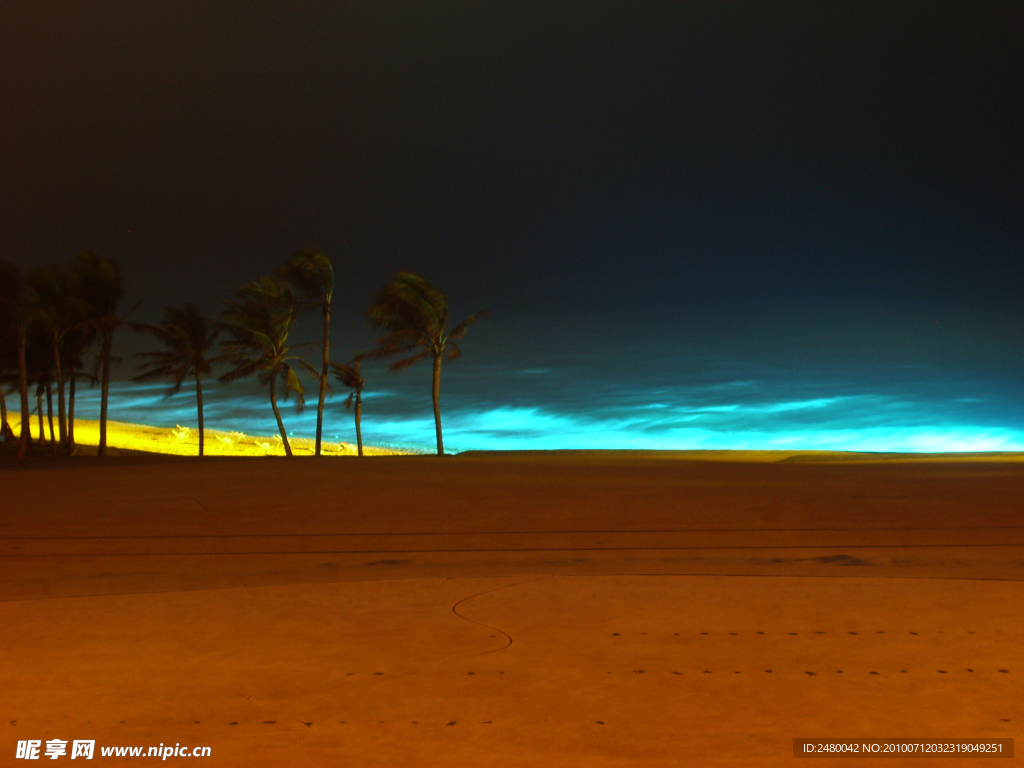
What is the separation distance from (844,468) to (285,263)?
21.8 meters

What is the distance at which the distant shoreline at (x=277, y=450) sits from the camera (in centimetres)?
2572

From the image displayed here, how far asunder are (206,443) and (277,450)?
5.75m

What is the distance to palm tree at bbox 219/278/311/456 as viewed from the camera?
33.3 meters

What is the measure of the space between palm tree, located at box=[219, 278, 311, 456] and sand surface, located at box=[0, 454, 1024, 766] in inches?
873

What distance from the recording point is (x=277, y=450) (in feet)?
154

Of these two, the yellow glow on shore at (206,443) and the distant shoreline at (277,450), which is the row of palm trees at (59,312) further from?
the yellow glow on shore at (206,443)

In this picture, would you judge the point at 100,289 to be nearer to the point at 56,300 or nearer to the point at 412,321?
the point at 56,300

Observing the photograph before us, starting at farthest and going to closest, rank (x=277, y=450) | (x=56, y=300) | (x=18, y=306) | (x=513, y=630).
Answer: (x=277, y=450), (x=56, y=300), (x=18, y=306), (x=513, y=630)

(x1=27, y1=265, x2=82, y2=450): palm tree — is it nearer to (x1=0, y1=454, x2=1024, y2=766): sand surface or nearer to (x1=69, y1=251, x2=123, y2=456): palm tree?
(x1=69, y1=251, x2=123, y2=456): palm tree

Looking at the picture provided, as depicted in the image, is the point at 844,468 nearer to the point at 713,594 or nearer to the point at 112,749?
the point at 713,594

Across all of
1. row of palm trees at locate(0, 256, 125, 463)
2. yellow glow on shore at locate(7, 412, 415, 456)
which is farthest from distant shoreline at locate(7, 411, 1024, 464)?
row of palm trees at locate(0, 256, 125, 463)

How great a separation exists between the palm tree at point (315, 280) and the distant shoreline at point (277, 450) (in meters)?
4.30

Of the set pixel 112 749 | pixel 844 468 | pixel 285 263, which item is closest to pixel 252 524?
pixel 112 749

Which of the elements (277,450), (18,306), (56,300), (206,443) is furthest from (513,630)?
(206,443)
